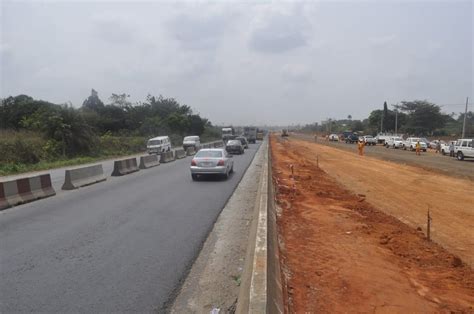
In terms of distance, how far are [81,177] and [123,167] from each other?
598 cm

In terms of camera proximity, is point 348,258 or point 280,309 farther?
point 348,258

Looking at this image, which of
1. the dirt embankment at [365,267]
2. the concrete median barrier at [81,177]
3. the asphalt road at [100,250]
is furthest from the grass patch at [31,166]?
the dirt embankment at [365,267]

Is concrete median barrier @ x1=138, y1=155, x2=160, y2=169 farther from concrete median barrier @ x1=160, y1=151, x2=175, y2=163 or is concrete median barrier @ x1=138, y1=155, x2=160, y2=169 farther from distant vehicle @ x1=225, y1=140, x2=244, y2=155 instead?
distant vehicle @ x1=225, y1=140, x2=244, y2=155

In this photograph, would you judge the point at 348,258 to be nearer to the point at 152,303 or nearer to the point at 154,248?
the point at 154,248

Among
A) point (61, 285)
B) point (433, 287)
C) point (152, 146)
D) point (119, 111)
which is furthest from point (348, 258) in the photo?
point (119, 111)

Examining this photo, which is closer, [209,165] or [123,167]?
[209,165]

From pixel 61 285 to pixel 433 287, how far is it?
566cm

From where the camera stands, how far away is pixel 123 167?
2417 centimetres

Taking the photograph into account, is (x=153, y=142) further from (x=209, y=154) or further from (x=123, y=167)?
(x=209, y=154)

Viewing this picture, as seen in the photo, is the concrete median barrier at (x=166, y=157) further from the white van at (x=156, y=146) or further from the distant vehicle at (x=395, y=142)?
the distant vehicle at (x=395, y=142)

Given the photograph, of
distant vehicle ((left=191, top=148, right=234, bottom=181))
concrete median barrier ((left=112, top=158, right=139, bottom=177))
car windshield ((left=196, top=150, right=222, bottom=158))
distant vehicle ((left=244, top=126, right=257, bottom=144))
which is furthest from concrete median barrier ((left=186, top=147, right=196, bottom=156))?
distant vehicle ((left=244, top=126, right=257, bottom=144))

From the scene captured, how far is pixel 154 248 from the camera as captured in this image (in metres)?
8.00

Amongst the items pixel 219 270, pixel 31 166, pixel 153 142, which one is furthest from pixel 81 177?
pixel 153 142

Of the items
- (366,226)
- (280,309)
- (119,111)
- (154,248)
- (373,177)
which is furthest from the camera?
(119,111)
